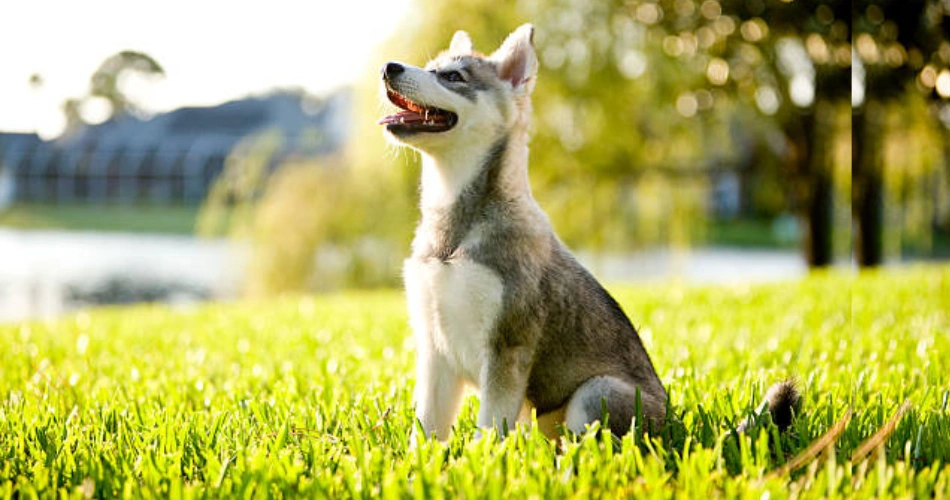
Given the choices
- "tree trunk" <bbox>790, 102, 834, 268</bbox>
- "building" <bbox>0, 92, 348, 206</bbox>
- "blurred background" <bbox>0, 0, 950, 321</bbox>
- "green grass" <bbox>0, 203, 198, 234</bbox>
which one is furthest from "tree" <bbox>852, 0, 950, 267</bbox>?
"green grass" <bbox>0, 203, 198, 234</bbox>

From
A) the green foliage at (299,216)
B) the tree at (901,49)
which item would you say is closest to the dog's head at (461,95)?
the tree at (901,49)

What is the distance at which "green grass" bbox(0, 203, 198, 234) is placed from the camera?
41.5ft

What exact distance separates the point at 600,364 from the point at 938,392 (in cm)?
157

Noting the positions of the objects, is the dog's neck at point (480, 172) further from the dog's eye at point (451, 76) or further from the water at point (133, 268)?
the water at point (133, 268)

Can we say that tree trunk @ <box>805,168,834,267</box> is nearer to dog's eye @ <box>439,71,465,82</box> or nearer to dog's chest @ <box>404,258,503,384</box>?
dog's eye @ <box>439,71,465,82</box>

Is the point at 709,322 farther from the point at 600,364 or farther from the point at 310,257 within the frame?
the point at 310,257

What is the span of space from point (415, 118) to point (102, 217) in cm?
1304

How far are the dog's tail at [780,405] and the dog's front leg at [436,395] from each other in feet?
2.93

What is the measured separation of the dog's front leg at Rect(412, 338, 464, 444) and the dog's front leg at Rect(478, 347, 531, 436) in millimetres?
218

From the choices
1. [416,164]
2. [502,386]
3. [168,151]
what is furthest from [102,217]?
[502,386]

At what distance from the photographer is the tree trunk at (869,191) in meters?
10.5

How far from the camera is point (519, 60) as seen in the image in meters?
2.96

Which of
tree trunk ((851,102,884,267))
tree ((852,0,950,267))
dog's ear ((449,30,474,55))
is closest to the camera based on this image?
dog's ear ((449,30,474,55))

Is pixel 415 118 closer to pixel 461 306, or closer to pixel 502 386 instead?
pixel 461 306
